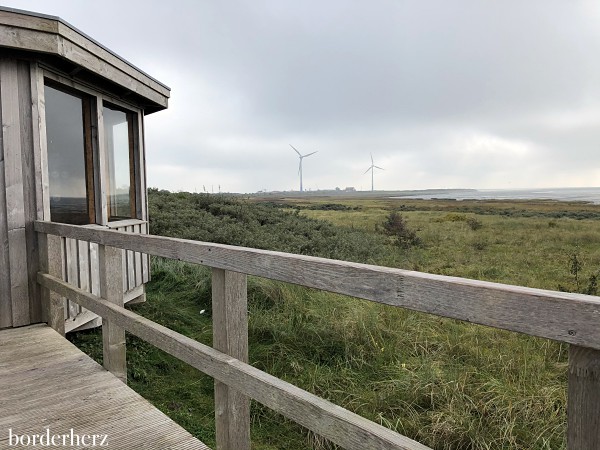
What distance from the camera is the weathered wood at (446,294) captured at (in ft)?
2.98

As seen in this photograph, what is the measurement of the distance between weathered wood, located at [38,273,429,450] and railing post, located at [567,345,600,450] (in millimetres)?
367

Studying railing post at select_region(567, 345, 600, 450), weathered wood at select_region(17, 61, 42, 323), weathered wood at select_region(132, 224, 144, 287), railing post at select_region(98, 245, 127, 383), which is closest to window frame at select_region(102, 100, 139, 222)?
weathered wood at select_region(132, 224, 144, 287)

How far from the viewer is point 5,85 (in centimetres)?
369

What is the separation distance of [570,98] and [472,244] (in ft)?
109

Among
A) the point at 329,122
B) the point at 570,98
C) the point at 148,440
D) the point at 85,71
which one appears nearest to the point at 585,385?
the point at 148,440

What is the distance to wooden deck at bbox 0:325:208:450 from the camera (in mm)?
2107

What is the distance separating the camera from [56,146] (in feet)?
14.3

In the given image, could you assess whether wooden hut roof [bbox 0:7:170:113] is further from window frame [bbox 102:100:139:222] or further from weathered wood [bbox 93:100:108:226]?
window frame [bbox 102:100:139:222]

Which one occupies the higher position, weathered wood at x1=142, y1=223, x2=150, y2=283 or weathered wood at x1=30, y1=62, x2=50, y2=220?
weathered wood at x1=30, y1=62, x2=50, y2=220

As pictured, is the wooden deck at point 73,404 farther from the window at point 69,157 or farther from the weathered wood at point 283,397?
the window at point 69,157

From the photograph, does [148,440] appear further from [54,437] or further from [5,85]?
[5,85]

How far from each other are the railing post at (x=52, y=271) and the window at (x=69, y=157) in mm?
565

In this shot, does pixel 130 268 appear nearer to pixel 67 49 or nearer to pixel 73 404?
pixel 67 49

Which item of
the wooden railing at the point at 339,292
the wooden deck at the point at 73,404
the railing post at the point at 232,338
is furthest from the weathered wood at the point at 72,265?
the railing post at the point at 232,338
